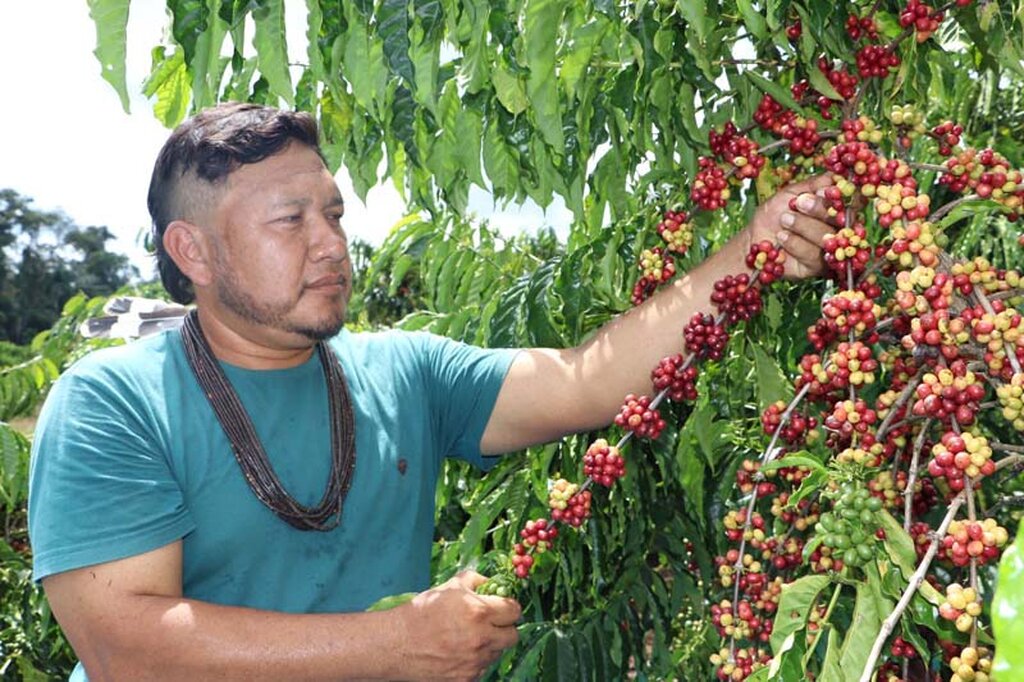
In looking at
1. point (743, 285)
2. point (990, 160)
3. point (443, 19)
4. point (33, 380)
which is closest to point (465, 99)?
point (443, 19)

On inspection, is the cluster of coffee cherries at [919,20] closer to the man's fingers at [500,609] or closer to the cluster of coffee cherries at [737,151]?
the cluster of coffee cherries at [737,151]

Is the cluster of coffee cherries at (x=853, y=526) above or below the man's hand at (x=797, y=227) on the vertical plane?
below

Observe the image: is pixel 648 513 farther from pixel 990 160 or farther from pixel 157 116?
pixel 157 116

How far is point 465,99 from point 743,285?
21.4 inches

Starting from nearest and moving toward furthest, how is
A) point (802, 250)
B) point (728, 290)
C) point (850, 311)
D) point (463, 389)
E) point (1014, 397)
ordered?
point (1014, 397) → point (850, 311) → point (728, 290) → point (802, 250) → point (463, 389)

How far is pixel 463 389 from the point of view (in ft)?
7.85

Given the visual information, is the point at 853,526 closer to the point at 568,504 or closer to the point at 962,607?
the point at 962,607

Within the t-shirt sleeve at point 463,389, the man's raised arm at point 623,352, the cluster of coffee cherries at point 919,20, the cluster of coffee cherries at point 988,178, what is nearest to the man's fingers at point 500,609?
the man's raised arm at point 623,352

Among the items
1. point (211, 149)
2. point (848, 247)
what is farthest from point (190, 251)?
point (848, 247)

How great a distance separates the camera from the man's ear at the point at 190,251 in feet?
7.29

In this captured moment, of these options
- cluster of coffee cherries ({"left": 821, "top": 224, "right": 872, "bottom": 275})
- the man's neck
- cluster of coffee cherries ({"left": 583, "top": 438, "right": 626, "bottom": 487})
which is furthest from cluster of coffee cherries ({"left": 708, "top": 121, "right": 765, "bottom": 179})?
the man's neck

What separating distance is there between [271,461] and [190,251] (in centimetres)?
46

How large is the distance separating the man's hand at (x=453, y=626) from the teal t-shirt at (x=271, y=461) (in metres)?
0.35

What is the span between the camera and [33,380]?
4871 millimetres
